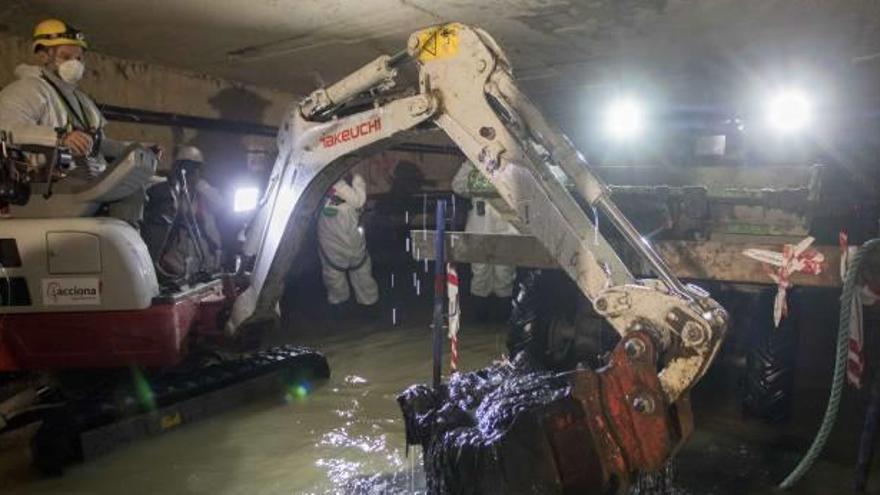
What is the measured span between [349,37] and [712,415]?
457cm

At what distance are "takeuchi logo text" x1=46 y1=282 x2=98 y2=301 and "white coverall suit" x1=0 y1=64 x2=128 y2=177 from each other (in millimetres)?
812

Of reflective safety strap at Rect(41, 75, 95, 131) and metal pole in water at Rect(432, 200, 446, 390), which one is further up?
reflective safety strap at Rect(41, 75, 95, 131)

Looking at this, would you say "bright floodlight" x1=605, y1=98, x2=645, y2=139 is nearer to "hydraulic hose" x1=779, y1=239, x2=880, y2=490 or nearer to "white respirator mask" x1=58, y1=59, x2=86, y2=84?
"hydraulic hose" x1=779, y1=239, x2=880, y2=490

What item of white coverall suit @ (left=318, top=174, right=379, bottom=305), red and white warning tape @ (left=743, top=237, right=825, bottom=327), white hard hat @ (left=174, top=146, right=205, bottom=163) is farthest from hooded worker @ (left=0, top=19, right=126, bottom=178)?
red and white warning tape @ (left=743, top=237, right=825, bottom=327)

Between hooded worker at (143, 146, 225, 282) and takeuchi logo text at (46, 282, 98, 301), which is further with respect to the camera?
hooded worker at (143, 146, 225, 282)

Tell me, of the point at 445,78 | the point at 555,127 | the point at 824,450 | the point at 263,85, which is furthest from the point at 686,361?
the point at 263,85

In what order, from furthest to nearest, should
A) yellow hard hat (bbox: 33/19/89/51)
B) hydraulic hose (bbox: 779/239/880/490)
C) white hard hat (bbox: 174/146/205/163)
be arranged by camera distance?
white hard hat (bbox: 174/146/205/163) → yellow hard hat (bbox: 33/19/89/51) → hydraulic hose (bbox: 779/239/880/490)

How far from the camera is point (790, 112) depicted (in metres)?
6.77

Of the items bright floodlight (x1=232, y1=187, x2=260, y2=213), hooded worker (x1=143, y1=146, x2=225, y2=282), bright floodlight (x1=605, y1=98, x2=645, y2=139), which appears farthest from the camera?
bright floodlight (x1=232, y1=187, x2=260, y2=213)

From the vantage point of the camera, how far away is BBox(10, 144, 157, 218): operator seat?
4250mm

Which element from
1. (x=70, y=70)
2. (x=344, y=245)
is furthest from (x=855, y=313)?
(x=344, y=245)

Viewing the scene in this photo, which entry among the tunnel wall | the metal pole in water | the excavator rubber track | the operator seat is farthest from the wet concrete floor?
the tunnel wall

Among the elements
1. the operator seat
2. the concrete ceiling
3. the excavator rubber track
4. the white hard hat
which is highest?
the concrete ceiling

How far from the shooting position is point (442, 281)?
4895mm
